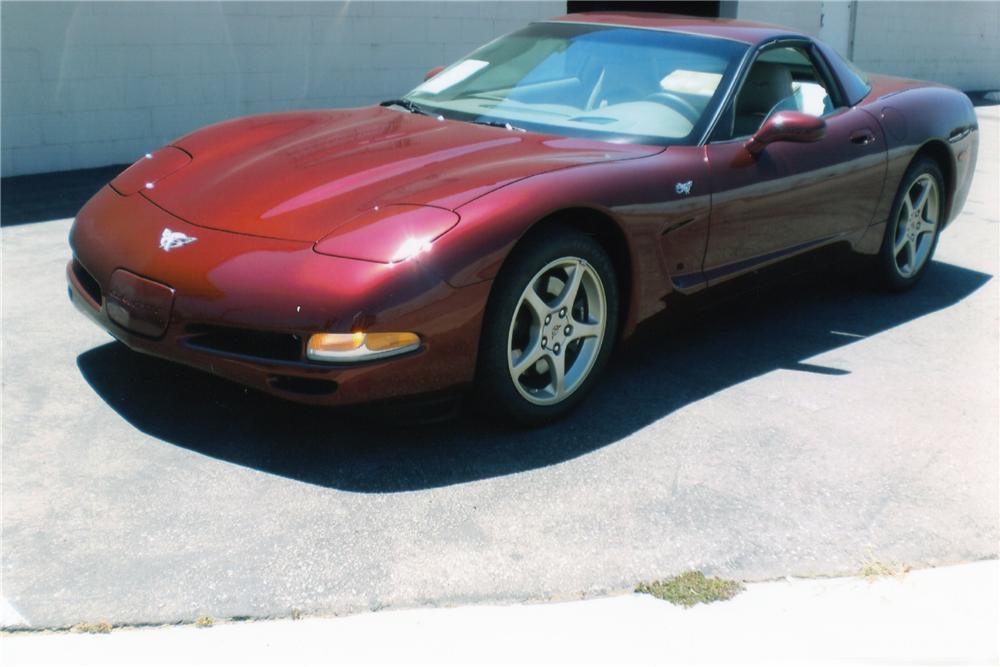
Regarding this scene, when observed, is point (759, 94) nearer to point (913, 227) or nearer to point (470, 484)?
point (913, 227)

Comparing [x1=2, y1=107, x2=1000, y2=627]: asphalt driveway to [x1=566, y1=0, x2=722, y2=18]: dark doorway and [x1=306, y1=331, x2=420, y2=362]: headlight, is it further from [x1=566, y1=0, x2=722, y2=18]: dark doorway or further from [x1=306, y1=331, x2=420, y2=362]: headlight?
[x1=566, y1=0, x2=722, y2=18]: dark doorway

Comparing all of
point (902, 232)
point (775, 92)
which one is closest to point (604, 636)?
point (775, 92)

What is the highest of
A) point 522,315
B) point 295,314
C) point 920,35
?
point 920,35

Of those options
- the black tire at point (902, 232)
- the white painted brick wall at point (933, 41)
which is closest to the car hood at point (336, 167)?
the black tire at point (902, 232)

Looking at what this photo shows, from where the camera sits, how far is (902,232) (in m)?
5.57

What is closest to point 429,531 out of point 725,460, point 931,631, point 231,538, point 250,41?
point 231,538

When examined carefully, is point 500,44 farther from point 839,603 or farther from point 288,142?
point 839,603

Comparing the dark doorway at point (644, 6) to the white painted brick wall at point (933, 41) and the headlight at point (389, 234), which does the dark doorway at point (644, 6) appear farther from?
the headlight at point (389, 234)

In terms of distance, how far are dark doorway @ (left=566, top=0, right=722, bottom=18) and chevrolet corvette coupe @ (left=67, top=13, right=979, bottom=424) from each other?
7035 mm

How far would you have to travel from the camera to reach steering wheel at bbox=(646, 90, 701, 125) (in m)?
4.39

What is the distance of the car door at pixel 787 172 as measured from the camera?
4.31 meters

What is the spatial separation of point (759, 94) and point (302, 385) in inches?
100

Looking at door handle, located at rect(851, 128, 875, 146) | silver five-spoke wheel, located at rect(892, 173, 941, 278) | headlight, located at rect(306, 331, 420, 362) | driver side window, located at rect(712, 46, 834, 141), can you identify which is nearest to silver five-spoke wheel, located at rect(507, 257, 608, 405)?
headlight, located at rect(306, 331, 420, 362)

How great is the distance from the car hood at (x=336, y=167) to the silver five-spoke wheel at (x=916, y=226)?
199 centimetres
